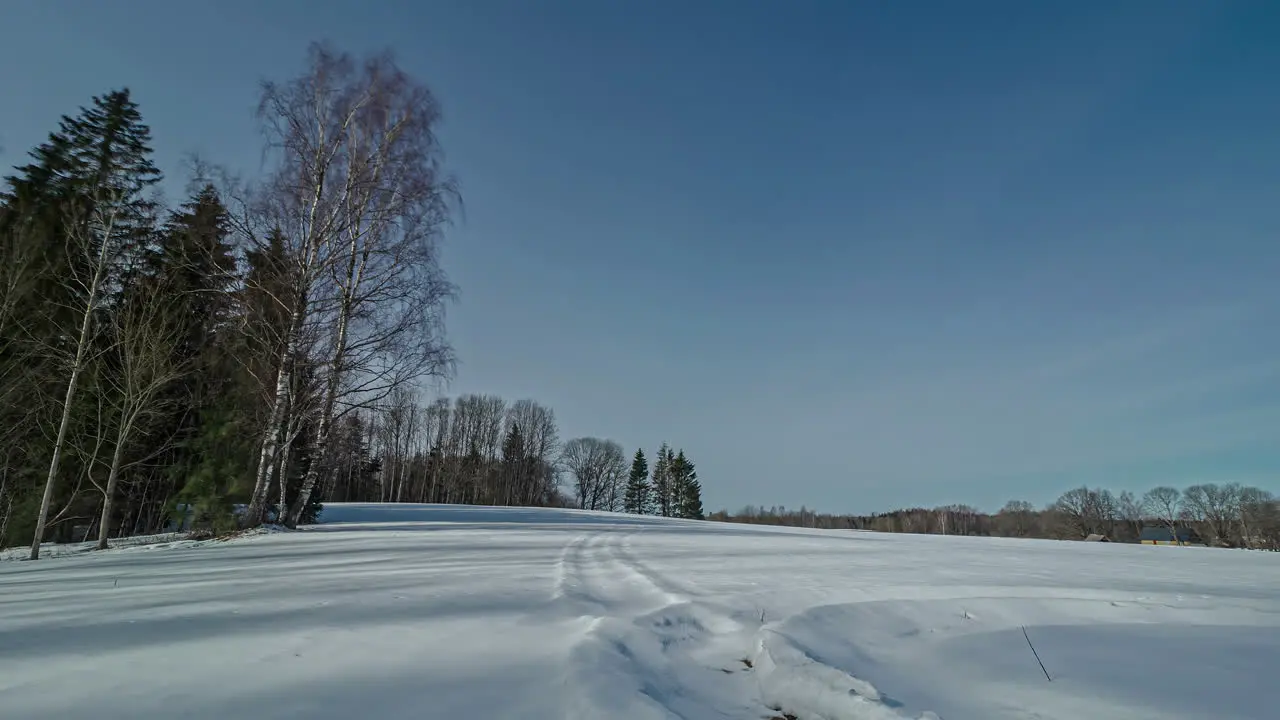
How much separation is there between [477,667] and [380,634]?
0.89 metres

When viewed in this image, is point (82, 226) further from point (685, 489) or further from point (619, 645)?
point (685, 489)

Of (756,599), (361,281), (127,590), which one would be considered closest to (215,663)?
(127,590)

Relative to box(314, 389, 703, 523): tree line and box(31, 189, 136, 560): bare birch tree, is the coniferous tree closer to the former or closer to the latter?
box(31, 189, 136, 560): bare birch tree

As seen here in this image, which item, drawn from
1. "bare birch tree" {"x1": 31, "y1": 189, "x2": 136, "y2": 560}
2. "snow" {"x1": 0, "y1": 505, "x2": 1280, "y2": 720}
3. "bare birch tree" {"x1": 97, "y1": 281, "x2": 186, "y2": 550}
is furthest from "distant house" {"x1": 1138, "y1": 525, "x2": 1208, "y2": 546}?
"bare birch tree" {"x1": 31, "y1": 189, "x2": 136, "y2": 560}

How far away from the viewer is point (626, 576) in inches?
239

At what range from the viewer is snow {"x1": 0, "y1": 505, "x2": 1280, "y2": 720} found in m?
2.25

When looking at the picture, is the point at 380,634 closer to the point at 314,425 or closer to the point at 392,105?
the point at 314,425

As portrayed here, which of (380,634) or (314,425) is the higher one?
(314,425)

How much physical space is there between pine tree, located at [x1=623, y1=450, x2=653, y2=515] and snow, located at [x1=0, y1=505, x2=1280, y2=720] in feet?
188

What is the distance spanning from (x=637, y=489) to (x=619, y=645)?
199 feet

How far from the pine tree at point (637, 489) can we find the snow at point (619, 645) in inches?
2262

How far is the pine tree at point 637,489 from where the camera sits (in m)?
62.2

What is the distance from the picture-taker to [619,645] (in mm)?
3100

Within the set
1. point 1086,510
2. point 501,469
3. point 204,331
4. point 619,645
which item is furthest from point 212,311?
point 1086,510
